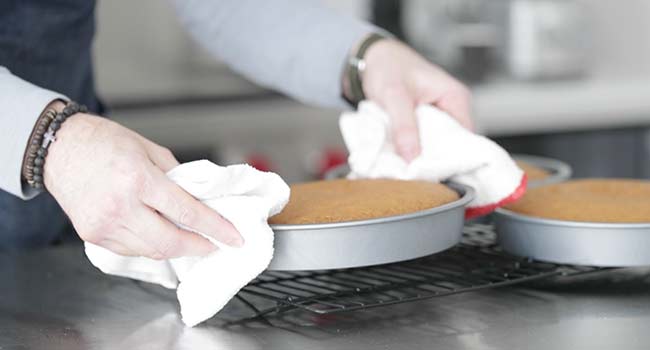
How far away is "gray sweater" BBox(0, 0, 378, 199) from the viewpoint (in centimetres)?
136

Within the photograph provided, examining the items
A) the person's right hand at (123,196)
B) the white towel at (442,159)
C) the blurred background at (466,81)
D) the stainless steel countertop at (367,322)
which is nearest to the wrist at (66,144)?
the person's right hand at (123,196)

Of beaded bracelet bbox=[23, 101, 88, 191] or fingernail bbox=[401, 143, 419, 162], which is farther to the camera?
fingernail bbox=[401, 143, 419, 162]

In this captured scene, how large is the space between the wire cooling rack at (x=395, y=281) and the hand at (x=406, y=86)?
7.3 inches

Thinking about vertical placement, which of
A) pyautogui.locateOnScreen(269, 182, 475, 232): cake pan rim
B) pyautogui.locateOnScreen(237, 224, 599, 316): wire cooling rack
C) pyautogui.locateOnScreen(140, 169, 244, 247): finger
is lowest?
pyautogui.locateOnScreen(237, 224, 599, 316): wire cooling rack

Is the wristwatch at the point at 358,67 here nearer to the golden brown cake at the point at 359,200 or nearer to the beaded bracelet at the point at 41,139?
the golden brown cake at the point at 359,200

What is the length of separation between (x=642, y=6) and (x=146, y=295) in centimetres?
253

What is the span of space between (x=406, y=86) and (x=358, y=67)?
0.09 m

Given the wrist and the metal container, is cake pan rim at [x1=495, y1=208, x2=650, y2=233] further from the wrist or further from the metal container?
the wrist

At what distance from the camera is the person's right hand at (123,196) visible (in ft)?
2.79

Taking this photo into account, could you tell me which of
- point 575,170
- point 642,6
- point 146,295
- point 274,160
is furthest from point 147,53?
point 146,295

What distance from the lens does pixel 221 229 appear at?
87 cm

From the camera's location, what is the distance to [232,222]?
0.89 m

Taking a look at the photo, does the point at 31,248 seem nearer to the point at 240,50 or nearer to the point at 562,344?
the point at 240,50

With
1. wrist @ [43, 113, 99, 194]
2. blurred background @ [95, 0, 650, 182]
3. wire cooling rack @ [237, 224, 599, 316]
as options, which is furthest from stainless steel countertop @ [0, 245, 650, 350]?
blurred background @ [95, 0, 650, 182]
